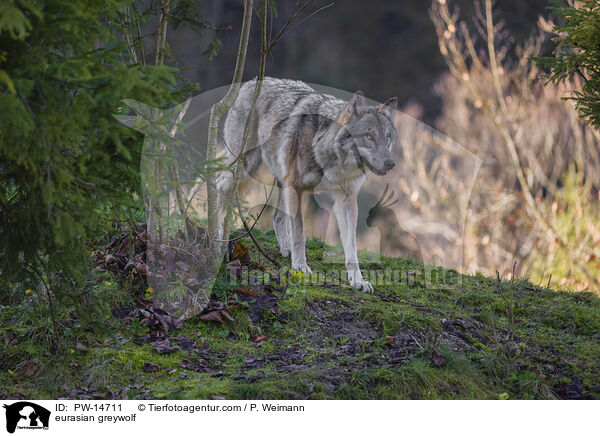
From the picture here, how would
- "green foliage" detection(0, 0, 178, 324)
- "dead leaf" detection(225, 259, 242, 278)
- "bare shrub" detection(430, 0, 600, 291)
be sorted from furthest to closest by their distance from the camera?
"bare shrub" detection(430, 0, 600, 291), "dead leaf" detection(225, 259, 242, 278), "green foliage" detection(0, 0, 178, 324)

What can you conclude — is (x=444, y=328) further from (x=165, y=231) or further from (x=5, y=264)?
(x=5, y=264)

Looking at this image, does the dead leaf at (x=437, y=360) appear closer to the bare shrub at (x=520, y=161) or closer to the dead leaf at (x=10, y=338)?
the dead leaf at (x=10, y=338)

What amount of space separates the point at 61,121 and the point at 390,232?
4.96 meters

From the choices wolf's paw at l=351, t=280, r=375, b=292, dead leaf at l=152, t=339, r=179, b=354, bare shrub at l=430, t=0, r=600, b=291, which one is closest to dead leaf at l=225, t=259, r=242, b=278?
dead leaf at l=152, t=339, r=179, b=354

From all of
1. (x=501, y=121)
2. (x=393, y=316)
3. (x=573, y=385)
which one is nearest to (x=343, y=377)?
(x=393, y=316)

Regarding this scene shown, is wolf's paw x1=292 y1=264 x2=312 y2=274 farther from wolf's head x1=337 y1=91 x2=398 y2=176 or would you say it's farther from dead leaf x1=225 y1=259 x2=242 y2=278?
wolf's head x1=337 y1=91 x2=398 y2=176

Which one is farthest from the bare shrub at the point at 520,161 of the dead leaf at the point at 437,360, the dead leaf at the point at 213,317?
the dead leaf at the point at 213,317

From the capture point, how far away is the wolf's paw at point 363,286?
4.25m

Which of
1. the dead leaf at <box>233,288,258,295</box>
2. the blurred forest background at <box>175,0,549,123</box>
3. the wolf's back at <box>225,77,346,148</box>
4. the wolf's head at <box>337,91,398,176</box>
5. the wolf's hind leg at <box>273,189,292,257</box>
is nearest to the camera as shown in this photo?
the dead leaf at <box>233,288,258,295</box>

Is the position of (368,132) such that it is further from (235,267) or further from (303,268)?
(235,267)

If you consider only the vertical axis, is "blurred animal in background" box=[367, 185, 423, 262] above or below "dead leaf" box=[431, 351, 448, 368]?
above

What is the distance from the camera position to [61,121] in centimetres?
192
